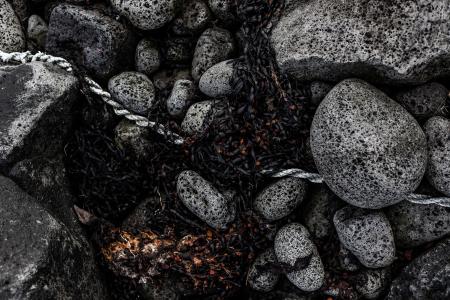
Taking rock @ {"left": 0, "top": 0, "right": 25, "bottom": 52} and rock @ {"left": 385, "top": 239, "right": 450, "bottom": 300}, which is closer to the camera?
rock @ {"left": 385, "top": 239, "right": 450, "bottom": 300}

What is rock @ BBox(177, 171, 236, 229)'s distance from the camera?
12.7 ft

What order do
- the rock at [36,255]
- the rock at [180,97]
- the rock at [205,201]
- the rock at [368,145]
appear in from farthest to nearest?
1. the rock at [180,97]
2. the rock at [205,201]
3. the rock at [368,145]
4. the rock at [36,255]

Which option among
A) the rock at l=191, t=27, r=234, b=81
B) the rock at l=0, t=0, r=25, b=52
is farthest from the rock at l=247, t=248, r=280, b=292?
the rock at l=0, t=0, r=25, b=52

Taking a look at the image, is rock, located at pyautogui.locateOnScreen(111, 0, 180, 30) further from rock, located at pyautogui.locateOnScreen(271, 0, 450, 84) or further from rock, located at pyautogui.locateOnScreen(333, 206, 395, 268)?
A: rock, located at pyautogui.locateOnScreen(333, 206, 395, 268)

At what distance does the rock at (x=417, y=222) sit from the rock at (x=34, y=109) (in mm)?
3081

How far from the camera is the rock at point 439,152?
11.5 ft

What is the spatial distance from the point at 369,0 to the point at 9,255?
11.2 ft

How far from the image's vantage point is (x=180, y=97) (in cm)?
408

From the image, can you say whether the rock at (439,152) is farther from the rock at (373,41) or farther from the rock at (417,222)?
the rock at (373,41)

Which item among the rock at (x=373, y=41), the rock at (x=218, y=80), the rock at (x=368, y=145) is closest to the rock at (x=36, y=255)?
the rock at (x=218, y=80)

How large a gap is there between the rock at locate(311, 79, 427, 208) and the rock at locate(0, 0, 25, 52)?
3.19m

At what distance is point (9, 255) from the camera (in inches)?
127

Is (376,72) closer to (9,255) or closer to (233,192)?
(233,192)

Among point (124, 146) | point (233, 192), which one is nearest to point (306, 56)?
point (233, 192)
